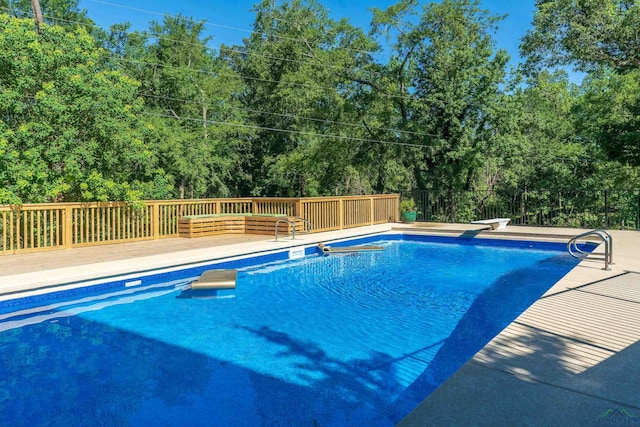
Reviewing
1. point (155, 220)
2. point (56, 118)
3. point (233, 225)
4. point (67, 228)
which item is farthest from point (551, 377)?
point (56, 118)

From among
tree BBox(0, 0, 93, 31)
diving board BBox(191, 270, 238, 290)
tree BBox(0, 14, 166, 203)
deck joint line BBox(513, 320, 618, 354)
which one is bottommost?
diving board BBox(191, 270, 238, 290)

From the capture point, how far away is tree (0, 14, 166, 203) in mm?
8828

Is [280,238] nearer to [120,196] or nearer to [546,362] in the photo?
[120,196]

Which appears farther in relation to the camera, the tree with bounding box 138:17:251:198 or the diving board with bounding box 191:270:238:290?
the tree with bounding box 138:17:251:198

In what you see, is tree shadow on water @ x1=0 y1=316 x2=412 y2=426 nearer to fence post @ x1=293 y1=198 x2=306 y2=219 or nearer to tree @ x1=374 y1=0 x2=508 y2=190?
fence post @ x1=293 y1=198 x2=306 y2=219

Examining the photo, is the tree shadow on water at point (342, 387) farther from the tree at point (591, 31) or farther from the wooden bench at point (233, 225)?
the tree at point (591, 31)

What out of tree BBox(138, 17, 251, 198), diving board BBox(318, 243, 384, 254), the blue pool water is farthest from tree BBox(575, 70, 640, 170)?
tree BBox(138, 17, 251, 198)

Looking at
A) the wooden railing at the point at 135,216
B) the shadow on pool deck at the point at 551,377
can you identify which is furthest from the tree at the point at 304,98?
the shadow on pool deck at the point at 551,377

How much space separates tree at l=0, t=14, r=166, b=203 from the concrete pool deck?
2.77m

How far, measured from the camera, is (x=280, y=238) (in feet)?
32.8

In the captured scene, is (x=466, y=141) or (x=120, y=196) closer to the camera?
(x=120, y=196)

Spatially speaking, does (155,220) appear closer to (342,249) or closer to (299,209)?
(299,209)

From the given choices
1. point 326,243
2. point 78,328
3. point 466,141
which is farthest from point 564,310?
point 466,141

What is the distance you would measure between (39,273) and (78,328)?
167cm
